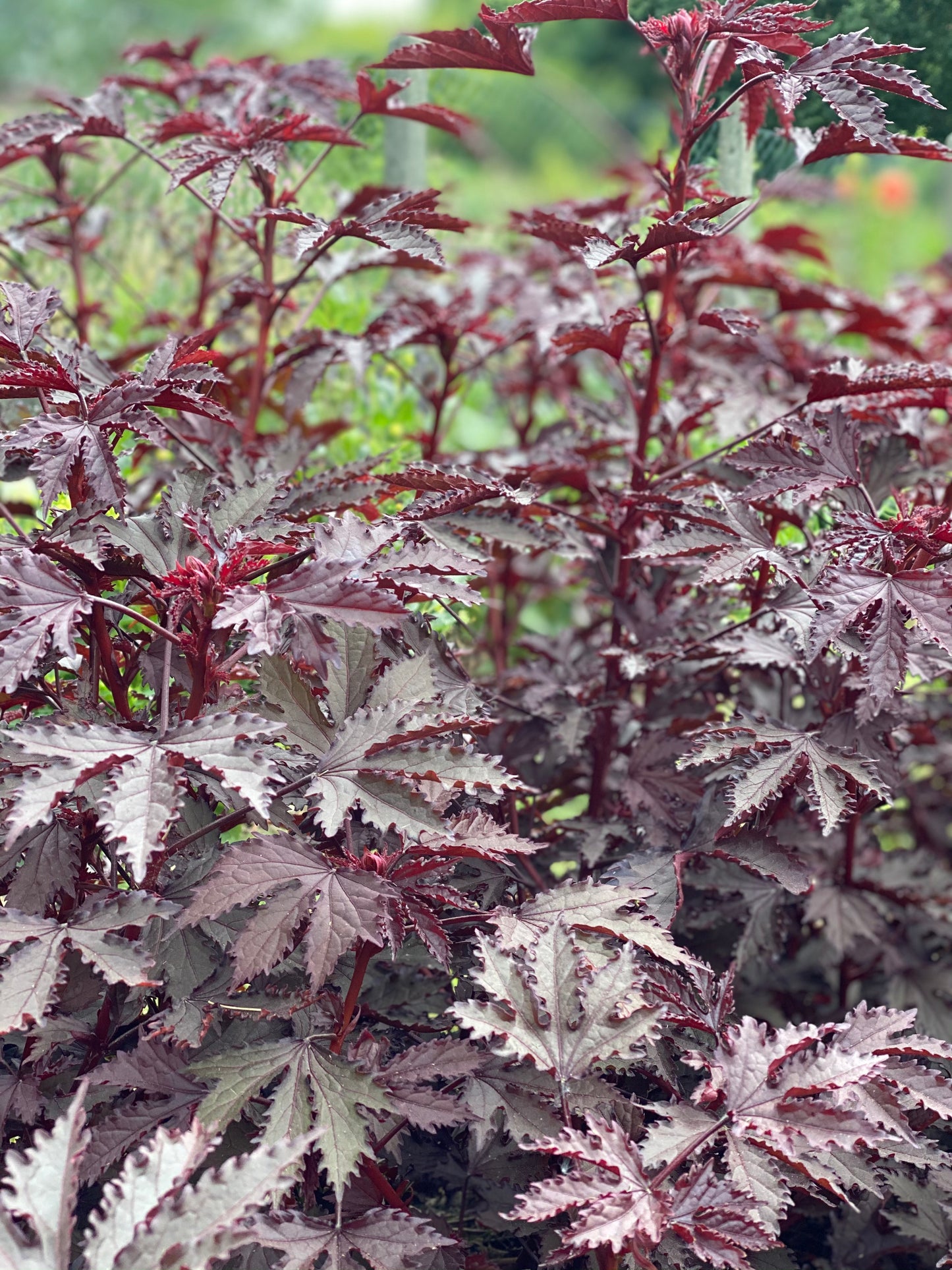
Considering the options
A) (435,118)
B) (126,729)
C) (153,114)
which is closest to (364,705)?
(126,729)

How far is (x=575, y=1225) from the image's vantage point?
0.90m

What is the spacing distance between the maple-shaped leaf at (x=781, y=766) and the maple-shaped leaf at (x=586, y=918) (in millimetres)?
164

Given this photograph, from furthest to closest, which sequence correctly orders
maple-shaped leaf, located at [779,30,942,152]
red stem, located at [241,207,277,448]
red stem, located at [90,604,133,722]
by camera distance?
1. red stem, located at [241,207,277,448]
2. maple-shaped leaf, located at [779,30,942,152]
3. red stem, located at [90,604,133,722]

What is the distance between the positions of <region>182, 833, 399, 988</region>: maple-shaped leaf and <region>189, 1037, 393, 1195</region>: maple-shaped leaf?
116 millimetres

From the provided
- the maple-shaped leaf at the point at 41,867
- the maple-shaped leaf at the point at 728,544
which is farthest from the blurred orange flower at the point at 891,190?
the maple-shaped leaf at the point at 41,867

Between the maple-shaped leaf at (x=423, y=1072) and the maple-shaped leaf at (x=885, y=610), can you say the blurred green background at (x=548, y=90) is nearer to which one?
the maple-shaped leaf at (x=885, y=610)

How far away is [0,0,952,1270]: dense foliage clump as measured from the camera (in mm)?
992

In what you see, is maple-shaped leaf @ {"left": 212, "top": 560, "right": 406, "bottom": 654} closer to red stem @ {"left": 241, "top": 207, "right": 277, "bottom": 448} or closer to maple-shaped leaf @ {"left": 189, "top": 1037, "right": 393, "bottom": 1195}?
A: maple-shaped leaf @ {"left": 189, "top": 1037, "right": 393, "bottom": 1195}

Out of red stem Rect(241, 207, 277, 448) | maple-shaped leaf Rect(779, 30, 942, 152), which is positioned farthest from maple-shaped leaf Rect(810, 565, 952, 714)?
red stem Rect(241, 207, 277, 448)

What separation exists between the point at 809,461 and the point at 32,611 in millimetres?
999

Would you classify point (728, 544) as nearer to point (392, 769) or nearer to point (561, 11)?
point (392, 769)

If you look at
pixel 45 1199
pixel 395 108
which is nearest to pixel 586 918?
pixel 45 1199

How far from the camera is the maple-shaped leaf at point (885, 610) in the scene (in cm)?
119

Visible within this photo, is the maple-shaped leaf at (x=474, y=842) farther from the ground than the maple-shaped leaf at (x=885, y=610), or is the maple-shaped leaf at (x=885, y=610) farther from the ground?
the maple-shaped leaf at (x=885, y=610)
